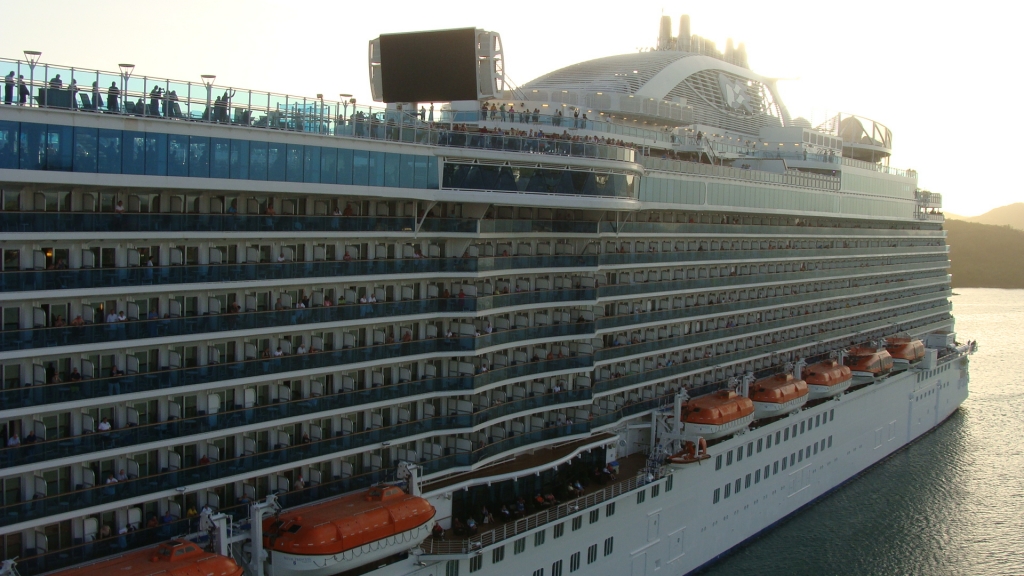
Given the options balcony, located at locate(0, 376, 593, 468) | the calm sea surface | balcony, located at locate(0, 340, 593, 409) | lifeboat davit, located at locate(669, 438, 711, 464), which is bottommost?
the calm sea surface

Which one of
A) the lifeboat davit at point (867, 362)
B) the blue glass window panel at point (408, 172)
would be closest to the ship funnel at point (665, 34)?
the lifeboat davit at point (867, 362)

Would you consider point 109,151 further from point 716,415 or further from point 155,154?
point 716,415

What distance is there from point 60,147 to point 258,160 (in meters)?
4.57

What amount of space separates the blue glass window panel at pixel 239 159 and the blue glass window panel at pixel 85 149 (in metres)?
3.19

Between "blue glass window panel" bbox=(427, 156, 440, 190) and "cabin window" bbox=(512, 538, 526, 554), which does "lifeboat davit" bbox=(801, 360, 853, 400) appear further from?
"blue glass window panel" bbox=(427, 156, 440, 190)

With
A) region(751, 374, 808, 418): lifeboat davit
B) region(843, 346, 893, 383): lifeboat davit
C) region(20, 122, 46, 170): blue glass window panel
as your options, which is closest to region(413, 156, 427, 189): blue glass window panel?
region(20, 122, 46, 170): blue glass window panel

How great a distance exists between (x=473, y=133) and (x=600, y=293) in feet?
32.3

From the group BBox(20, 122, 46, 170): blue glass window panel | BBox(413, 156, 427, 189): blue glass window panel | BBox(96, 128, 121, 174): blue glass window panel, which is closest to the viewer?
BBox(20, 122, 46, 170): blue glass window panel

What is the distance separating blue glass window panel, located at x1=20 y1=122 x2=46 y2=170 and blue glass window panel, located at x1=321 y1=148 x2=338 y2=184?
266 inches

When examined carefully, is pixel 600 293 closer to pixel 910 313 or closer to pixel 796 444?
pixel 796 444

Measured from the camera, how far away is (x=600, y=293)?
35.5 m

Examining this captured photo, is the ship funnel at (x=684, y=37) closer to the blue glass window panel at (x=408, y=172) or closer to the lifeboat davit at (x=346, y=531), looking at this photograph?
the blue glass window panel at (x=408, y=172)

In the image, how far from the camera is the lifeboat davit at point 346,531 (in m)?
22.8

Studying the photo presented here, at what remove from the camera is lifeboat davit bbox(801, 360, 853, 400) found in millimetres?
48250
